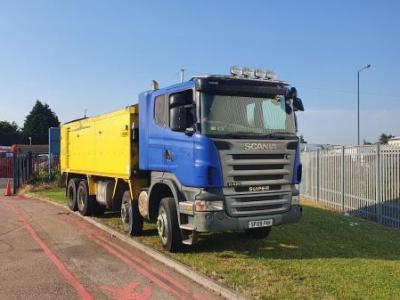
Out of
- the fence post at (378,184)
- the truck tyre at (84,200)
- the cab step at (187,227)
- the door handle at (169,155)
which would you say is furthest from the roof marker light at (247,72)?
the truck tyre at (84,200)

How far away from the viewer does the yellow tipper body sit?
11336 millimetres

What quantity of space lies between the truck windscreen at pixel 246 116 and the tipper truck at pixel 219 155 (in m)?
0.02

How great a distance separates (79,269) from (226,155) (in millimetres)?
3132

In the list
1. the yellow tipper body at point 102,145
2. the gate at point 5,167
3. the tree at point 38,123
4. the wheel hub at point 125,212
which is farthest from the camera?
the tree at point 38,123

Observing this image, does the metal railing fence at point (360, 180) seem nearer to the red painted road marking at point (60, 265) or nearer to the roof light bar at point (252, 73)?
the roof light bar at point (252, 73)

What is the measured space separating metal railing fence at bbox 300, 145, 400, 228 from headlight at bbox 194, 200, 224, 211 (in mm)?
6787

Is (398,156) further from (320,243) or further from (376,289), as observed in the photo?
(376,289)

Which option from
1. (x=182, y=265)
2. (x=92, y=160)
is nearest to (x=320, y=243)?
(x=182, y=265)

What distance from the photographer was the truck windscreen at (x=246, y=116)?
28.6ft

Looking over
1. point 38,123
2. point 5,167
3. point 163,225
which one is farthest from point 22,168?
point 38,123

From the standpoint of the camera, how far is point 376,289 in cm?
682

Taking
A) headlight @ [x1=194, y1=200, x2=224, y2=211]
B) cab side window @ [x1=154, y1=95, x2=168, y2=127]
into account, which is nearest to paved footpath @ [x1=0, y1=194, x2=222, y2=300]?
headlight @ [x1=194, y1=200, x2=224, y2=211]

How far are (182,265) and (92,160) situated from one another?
6689 millimetres

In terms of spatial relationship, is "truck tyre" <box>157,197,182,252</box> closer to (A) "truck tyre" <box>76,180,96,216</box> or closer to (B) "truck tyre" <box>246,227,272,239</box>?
(B) "truck tyre" <box>246,227,272,239</box>
